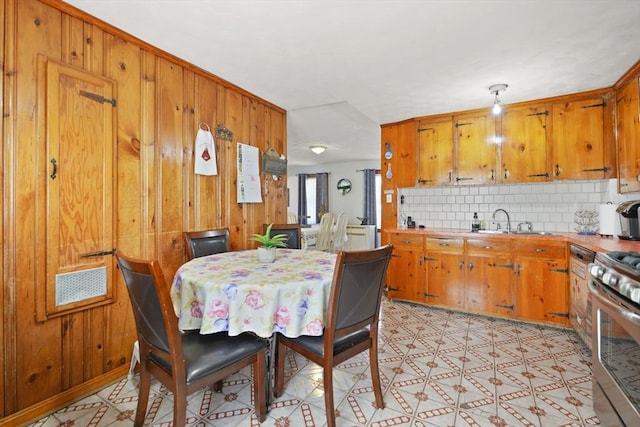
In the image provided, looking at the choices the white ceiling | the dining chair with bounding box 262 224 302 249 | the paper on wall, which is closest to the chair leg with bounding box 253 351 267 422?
the dining chair with bounding box 262 224 302 249

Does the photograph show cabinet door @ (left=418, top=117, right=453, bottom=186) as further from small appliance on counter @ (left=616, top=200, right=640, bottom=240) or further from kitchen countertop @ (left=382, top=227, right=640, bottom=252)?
small appliance on counter @ (left=616, top=200, right=640, bottom=240)

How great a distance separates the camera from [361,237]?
7215 mm

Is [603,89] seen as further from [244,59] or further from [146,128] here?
[146,128]

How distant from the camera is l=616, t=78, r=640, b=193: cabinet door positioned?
8.23 feet

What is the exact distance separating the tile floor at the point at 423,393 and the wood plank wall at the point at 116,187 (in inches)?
10.5

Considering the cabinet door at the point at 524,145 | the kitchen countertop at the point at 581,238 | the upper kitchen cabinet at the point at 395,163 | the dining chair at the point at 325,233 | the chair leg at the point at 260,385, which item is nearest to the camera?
the chair leg at the point at 260,385

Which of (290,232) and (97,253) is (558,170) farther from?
(97,253)

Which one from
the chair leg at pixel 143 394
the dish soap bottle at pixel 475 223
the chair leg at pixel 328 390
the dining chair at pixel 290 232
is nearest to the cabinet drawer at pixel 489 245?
the dish soap bottle at pixel 475 223

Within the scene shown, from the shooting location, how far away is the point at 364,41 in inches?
85.2

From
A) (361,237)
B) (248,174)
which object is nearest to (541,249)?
(248,174)

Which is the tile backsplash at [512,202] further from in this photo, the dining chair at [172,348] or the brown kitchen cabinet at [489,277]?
the dining chair at [172,348]

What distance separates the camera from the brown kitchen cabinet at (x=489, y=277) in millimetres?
3105

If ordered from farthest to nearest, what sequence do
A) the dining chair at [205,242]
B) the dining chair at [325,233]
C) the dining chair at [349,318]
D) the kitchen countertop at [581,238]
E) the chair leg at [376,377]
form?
the dining chair at [325,233] → the dining chair at [205,242] → the kitchen countertop at [581,238] → the chair leg at [376,377] → the dining chair at [349,318]

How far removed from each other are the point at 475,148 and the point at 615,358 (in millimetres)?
2635
